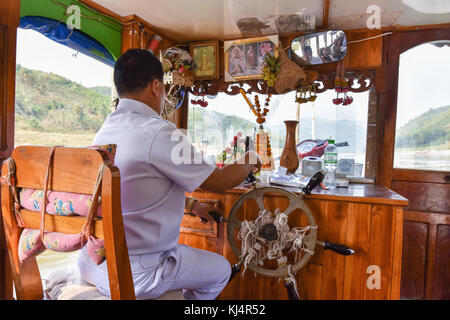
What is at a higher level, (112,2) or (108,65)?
(112,2)

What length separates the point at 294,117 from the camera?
98.0 inches

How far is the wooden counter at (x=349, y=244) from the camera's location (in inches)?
56.7

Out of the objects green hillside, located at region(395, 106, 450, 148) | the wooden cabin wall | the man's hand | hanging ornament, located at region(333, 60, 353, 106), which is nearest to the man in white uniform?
the man's hand

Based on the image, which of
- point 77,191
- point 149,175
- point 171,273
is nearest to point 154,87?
point 149,175

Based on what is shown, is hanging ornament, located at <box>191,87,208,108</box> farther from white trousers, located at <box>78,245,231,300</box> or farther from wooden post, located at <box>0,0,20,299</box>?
white trousers, located at <box>78,245,231,300</box>

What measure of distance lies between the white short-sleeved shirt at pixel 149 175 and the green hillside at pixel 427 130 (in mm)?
2033

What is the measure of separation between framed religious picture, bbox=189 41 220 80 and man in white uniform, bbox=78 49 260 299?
1.46 m

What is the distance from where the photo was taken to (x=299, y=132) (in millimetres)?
2502

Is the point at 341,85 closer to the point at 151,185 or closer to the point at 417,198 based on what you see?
the point at 417,198

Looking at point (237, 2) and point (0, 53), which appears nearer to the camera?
point (0, 53)

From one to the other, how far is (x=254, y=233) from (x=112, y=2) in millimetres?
1927

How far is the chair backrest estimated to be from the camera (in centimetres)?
72

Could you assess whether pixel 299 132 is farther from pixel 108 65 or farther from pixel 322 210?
pixel 108 65

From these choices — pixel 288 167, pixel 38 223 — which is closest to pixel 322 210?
pixel 288 167
